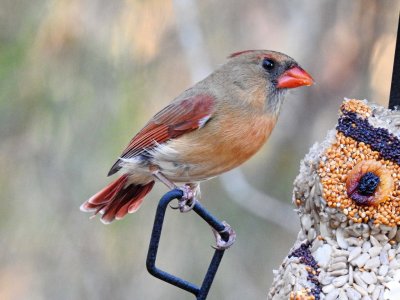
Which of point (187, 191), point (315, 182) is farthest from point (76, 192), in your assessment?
point (315, 182)

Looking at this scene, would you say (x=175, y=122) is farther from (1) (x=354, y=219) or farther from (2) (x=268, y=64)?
(1) (x=354, y=219)

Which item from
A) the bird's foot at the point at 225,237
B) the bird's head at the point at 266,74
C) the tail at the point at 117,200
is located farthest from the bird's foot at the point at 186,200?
the tail at the point at 117,200

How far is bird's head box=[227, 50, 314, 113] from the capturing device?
11.2ft

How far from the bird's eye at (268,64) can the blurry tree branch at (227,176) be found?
84.5 inches

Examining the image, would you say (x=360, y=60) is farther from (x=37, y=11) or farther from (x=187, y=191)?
(x=187, y=191)

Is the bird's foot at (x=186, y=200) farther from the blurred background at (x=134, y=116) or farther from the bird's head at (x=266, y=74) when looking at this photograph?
the blurred background at (x=134, y=116)

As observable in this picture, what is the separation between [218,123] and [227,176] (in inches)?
95.9

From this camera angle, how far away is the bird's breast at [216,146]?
3.39m

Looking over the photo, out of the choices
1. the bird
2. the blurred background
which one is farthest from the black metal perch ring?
the blurred background

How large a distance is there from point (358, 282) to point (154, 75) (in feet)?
9.99

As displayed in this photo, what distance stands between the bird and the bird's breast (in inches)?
21.6

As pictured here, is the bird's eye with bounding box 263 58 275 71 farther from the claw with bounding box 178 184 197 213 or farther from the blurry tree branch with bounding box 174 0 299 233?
the blurry tree branch with bounding box 174 0 299 233

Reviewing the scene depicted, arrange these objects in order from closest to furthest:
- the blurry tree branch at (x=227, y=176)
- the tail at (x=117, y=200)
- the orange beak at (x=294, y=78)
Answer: the orange beak at (x=294, y=78), the tail at (x=117, y=200), the blurry tree branch at (x=227, y=176)

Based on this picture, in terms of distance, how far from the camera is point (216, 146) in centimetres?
339
